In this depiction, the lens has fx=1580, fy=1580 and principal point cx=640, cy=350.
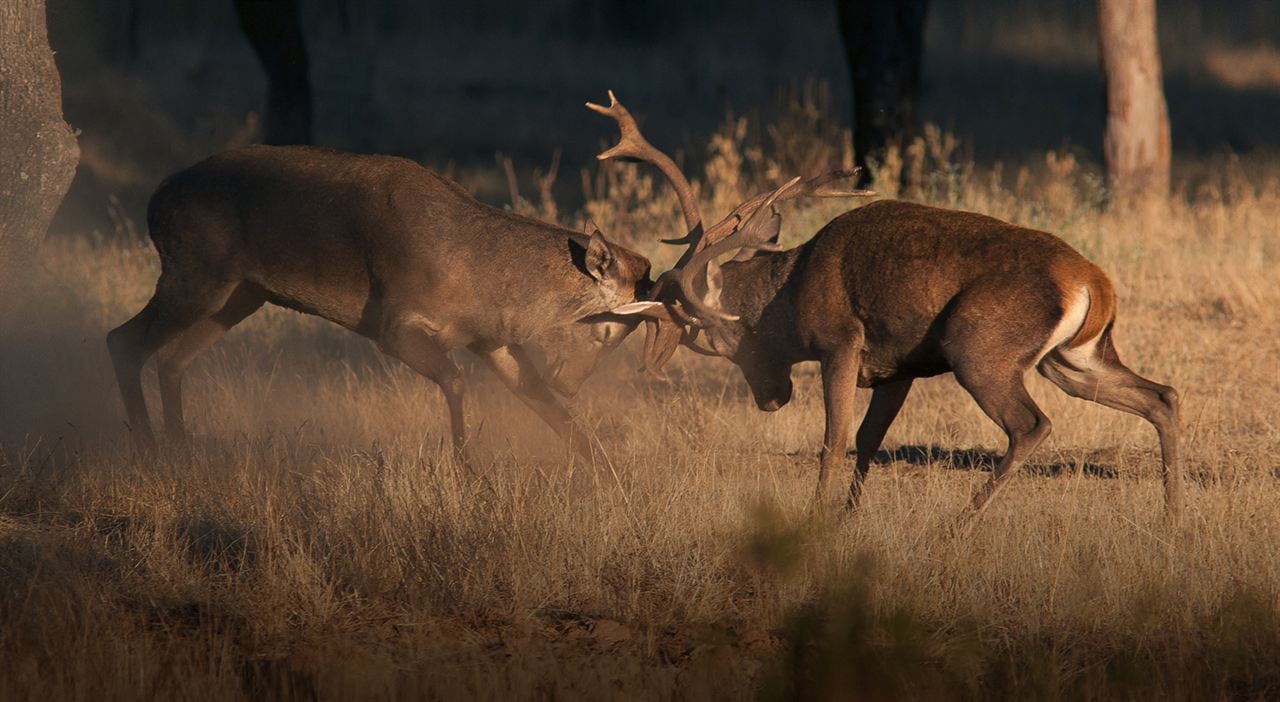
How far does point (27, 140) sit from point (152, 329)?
1202 millimetres

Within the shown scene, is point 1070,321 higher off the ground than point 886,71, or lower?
lower

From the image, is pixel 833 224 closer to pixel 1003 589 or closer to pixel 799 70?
pixel 1003 589

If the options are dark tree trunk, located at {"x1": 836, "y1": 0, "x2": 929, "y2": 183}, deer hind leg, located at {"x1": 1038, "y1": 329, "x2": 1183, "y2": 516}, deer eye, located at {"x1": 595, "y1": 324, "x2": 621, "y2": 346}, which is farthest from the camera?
dark tree trunk, located at {"x1": 836, "y1": 0, "x2": 929, "y2": 183}

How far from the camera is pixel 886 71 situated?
51.8 feet

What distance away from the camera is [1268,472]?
803cm

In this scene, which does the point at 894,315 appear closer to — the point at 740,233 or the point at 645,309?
the point at 740,233

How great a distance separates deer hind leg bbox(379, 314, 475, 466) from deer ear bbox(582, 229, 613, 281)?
0.87m

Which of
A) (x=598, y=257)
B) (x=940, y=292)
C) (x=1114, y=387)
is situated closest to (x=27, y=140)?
(x=598, y=257)

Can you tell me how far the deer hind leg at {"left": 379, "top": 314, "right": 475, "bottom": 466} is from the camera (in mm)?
7996

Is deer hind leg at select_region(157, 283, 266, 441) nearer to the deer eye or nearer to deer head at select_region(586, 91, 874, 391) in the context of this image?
the deer eye

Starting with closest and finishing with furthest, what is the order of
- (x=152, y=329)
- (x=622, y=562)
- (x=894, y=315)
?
(x=622, y=562)
(x=894, y=315)
(x=152, y=329)

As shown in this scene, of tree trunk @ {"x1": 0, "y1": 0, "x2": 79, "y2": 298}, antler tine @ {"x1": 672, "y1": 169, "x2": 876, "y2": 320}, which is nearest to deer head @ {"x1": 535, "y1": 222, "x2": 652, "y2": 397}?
antler tine @ {"x1": 672, "y1": 169, "x2": 876, "y2": 320}

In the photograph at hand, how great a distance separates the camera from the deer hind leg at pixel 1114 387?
7254mm

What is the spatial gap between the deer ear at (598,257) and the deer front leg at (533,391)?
2.48ft
